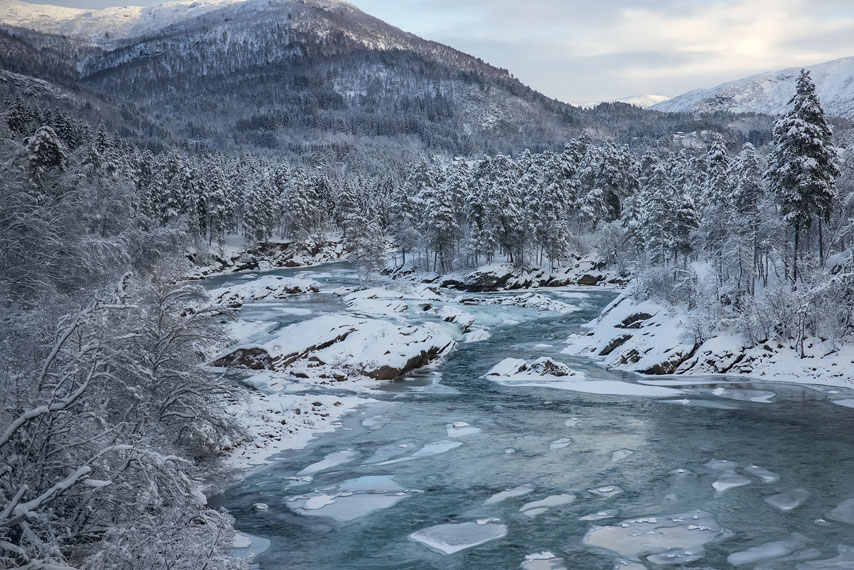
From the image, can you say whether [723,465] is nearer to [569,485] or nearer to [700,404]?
[569,485]

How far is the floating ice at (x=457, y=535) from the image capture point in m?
13.3

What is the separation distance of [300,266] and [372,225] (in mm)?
28411

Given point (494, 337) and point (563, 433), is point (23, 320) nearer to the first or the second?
point (563, 433)

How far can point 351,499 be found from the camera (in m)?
16.4

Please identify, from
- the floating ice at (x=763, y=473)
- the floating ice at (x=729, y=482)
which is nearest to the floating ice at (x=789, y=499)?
the floating ice at (x=763, y=473)

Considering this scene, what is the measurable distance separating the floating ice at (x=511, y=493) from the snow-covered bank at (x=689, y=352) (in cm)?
1836

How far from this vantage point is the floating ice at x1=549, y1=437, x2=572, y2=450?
20163 millimetres

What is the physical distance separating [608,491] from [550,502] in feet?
5.60

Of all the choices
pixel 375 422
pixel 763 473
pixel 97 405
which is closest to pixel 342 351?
pixel 375 422

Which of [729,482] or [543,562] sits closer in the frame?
[543,562]

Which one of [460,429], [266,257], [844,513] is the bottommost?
[460,429]

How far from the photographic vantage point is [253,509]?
15.9m

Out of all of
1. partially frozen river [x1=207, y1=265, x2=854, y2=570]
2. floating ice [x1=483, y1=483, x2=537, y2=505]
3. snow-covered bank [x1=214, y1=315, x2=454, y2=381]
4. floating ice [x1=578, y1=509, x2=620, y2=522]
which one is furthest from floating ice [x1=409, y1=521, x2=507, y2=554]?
snow-covered bank [x1=214, y1=315, x2=454, y2=381]

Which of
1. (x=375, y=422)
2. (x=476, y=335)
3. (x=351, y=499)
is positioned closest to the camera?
(x=351, y=499)
